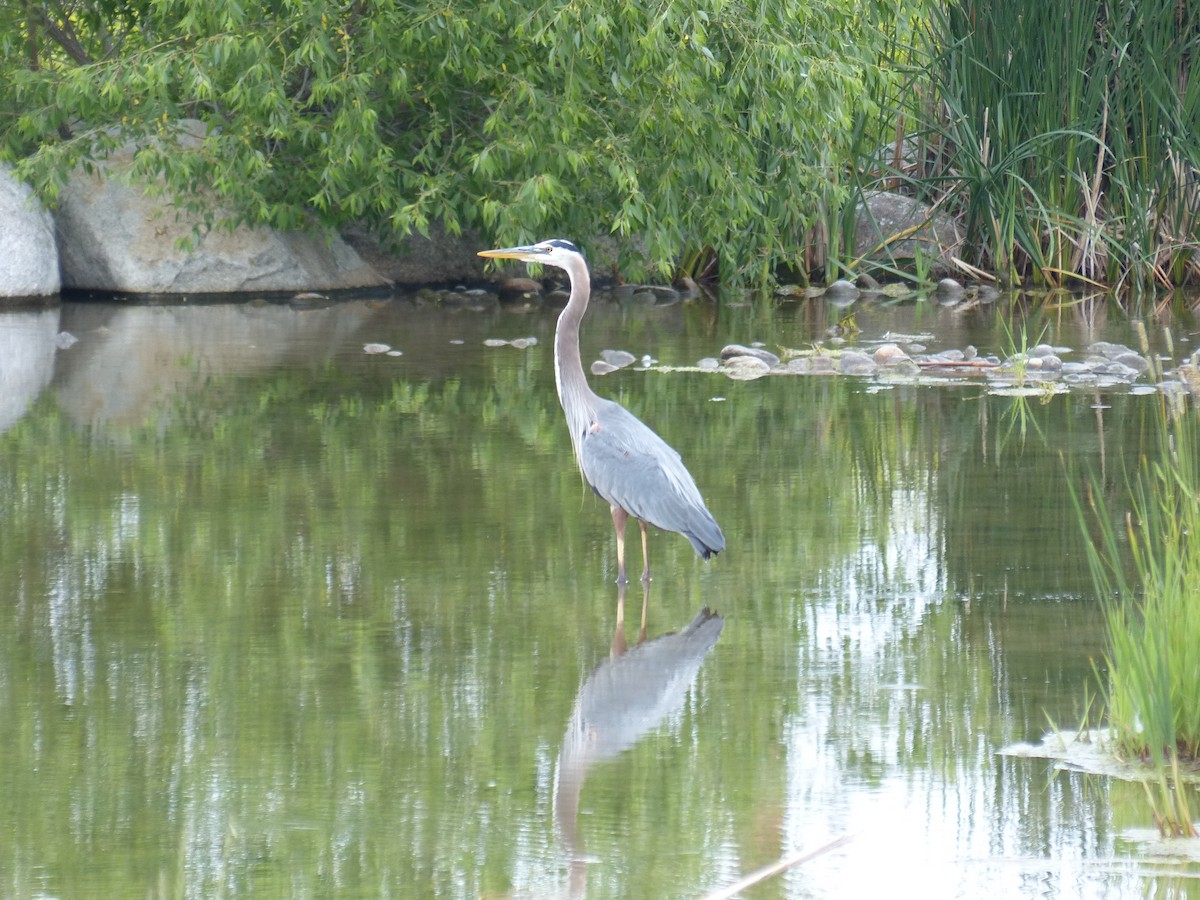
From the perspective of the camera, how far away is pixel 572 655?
4.95m

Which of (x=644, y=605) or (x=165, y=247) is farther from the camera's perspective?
(x=165, y=247)

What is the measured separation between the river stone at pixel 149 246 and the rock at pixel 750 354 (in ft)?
17.1

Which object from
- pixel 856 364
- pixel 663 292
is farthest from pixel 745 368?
pixel 663 292

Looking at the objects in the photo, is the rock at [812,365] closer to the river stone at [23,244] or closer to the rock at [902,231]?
the rock at [902,231]

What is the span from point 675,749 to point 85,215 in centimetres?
1203

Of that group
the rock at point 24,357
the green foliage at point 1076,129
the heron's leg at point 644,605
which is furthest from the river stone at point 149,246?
the heron's leg at point 644,605

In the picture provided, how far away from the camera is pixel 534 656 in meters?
4.93

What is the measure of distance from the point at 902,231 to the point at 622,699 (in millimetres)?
12208

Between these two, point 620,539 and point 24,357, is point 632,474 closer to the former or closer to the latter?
point 620,539

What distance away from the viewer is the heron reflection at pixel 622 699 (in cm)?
390

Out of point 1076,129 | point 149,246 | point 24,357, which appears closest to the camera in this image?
point 24,357

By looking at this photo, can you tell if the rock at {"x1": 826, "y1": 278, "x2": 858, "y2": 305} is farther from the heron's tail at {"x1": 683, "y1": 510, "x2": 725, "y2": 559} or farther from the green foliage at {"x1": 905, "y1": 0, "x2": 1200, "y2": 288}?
the heron's tail at {"x1": 683, "y1": 510, "x2": 725, "y2": 559}

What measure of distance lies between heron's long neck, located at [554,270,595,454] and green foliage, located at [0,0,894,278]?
6.08 meters

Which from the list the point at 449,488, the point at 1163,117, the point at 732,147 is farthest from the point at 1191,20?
the point at 449,488
